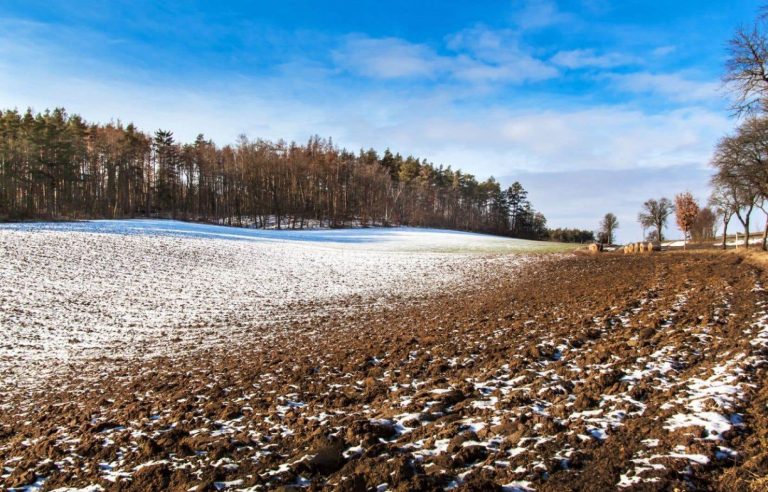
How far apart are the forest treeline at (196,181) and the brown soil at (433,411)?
41544 mm

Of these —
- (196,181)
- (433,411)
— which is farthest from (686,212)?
(196,181)

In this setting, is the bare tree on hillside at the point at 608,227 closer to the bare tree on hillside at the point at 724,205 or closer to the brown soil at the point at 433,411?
the bare tree on hillside at the point at 724,205

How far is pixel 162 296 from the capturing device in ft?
57.2

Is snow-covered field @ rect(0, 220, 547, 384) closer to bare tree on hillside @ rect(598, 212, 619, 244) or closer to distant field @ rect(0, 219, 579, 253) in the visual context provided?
distant field @ rect(0, 219, 579, 253)

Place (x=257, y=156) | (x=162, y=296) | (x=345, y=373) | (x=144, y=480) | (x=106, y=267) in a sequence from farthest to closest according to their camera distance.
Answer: (x=257, y=156) < (x=106, y=267) < (x=162, y=296) < (x=345, y=373) < (x=144, y=480)

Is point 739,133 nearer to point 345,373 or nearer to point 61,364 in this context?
point 345,373

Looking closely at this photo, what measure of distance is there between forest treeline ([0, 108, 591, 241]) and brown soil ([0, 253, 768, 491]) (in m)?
41.5

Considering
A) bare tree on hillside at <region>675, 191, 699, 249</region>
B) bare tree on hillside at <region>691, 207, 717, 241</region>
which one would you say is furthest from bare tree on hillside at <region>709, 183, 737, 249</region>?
bare tree on hillside at <region>691, 207, 717, 241</region>

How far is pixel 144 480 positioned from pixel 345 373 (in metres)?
4.10

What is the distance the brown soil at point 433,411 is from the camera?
4496mm

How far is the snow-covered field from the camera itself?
12.0 m

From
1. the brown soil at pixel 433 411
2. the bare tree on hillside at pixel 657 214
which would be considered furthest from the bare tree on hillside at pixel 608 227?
the brown soil at pixel 433 411

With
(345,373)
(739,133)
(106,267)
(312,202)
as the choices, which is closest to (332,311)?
(345,373)

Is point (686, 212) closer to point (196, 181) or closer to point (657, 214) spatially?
point (657, 214)
